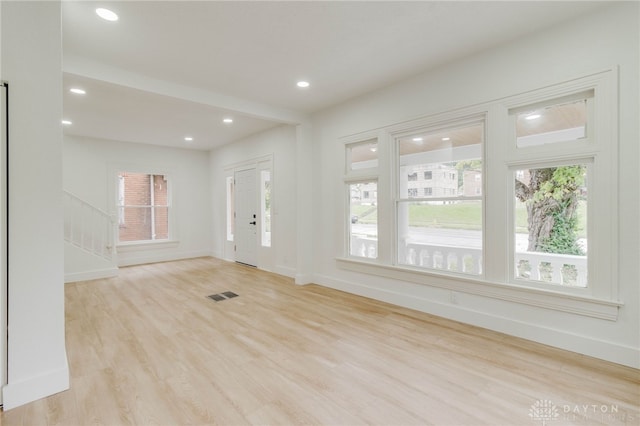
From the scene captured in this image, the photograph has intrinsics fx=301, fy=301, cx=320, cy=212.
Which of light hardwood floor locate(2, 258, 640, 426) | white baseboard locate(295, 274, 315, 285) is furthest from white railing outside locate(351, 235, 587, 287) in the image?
white baseboard locate(295, 274, 315, 285)

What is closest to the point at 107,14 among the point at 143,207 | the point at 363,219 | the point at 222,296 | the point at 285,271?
the point at 222,296

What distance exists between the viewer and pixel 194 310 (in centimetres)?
373

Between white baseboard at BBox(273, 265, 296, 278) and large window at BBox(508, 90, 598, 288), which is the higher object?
large window at BBox(508, 90, 598, 288)

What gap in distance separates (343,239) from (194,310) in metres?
2.24

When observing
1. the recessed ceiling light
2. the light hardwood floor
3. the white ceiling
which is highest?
the white ceiling

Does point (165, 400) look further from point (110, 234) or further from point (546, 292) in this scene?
point (110, 234)

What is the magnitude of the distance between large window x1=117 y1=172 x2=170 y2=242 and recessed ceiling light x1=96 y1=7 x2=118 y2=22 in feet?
17.7

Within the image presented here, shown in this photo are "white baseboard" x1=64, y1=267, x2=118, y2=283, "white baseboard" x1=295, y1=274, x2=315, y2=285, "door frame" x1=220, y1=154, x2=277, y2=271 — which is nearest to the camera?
"white baseboard" x1=295, y1=274, x2=315, y2=285

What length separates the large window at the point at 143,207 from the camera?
23.4ft

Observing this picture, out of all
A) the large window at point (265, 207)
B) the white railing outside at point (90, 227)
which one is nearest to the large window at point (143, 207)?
the white railing outside at point (90, 227)

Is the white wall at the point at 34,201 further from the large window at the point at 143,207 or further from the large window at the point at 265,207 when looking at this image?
the large window at the point at 143,207

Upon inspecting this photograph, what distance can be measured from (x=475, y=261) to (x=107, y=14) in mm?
4062

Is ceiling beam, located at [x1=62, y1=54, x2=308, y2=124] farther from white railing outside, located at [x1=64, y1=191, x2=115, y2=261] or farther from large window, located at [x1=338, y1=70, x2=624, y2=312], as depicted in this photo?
white railing outside, located at [x1=64, y1=191, x2=115, y2=261]

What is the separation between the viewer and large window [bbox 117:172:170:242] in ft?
23.4
